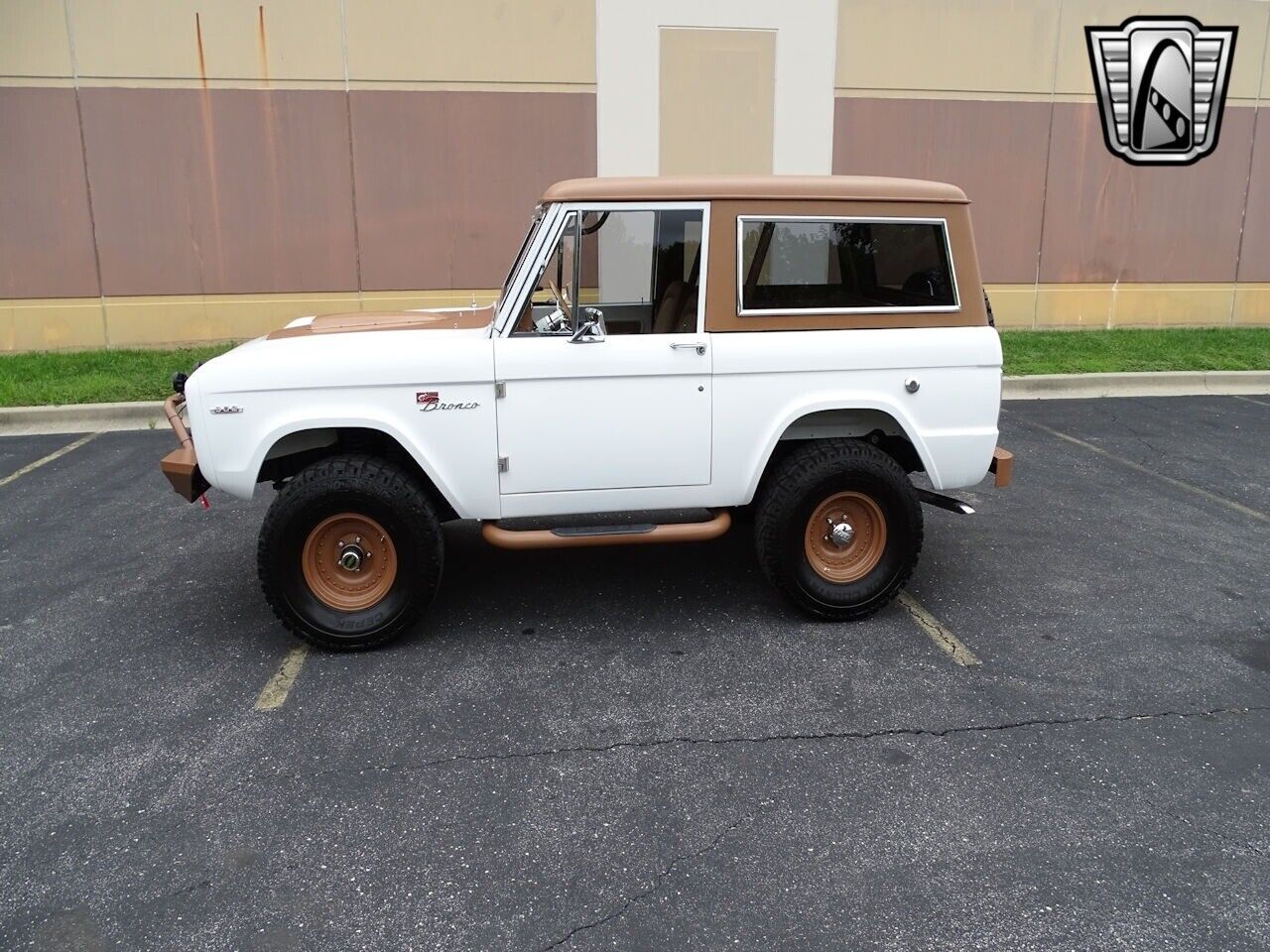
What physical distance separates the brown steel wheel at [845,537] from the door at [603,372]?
2.29ft

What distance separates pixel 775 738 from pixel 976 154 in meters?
10.7

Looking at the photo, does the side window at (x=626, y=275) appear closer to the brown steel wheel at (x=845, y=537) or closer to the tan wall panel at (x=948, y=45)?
the brown steel wheel at (x=845, y=537)

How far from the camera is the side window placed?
457 cm

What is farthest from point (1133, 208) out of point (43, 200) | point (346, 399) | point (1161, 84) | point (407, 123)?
point (43, 200)

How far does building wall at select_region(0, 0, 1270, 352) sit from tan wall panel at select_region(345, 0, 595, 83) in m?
0.03

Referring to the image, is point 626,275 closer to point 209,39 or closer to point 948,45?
point 209,39

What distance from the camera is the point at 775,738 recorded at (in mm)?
3850

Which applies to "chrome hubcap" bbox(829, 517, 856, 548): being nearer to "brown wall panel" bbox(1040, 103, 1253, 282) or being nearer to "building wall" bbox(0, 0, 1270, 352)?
"building wall" bbox(0, 0, 1270, 352)

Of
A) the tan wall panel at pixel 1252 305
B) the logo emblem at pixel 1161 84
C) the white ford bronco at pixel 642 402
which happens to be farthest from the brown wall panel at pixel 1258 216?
the white ford bronco at pixel 642 402

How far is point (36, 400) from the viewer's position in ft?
30.8

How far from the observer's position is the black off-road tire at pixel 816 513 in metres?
4.77

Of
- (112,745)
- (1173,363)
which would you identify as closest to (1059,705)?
(112,745)

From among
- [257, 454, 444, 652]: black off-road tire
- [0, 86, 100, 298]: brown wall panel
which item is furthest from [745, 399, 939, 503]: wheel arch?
[0, 86, 100, 298]: brown wall panel

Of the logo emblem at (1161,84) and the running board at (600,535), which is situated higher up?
the logo emblem at (1161,84)
